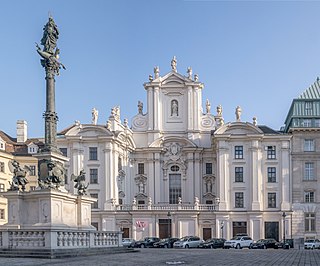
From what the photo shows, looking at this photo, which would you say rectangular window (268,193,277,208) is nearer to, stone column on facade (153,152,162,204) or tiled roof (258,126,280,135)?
tiled roof (258,126,280,135)

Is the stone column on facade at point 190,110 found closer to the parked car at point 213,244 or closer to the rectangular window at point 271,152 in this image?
the rectangular window at point 271,152

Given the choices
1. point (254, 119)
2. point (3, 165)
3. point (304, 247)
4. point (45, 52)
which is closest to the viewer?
point (45, 52)

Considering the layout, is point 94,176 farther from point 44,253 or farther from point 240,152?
point 44,253

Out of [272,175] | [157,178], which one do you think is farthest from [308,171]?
[157,178]

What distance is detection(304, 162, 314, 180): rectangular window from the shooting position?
245 ft

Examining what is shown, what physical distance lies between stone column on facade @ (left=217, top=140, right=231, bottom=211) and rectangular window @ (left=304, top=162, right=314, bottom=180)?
31.6 ft

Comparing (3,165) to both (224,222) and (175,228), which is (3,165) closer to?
(175,228)

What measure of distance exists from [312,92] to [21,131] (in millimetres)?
39410

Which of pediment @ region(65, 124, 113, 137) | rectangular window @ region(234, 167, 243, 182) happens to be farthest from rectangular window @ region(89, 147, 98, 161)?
rectangular window @ region(234, 167, 243, 182)

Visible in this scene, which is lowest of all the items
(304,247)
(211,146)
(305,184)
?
(304,247)

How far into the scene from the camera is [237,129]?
248ft

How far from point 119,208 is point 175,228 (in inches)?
297

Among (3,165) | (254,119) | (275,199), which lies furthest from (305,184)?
(3,165)

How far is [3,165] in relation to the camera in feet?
235
